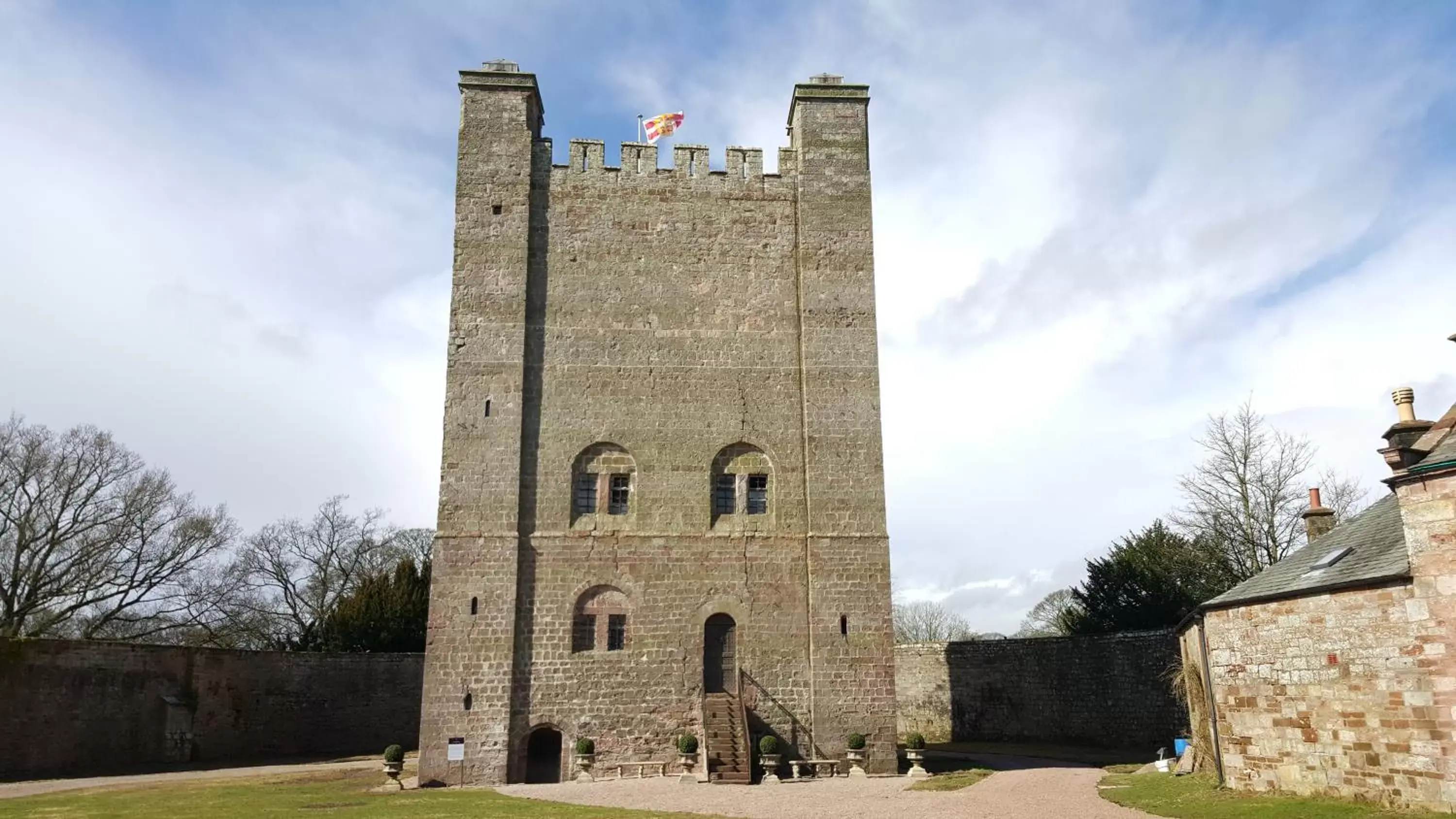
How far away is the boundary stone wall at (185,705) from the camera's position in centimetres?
2312

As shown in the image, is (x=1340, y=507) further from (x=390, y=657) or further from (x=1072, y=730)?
(x=390, y=657)

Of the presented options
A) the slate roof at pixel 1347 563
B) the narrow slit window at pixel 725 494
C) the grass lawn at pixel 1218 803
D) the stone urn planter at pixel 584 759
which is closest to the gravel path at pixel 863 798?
the grass lawn at pixel 1218 803

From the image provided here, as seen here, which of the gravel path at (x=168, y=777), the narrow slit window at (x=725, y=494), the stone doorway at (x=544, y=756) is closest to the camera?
the gravel path at (x=168, y=777)

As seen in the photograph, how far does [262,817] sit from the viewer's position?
1505 centimetres

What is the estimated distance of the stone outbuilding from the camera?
12.1m

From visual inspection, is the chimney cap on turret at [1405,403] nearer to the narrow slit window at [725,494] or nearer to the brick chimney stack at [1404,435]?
the brick chimney stack at [1404,435]

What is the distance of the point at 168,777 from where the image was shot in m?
22.4

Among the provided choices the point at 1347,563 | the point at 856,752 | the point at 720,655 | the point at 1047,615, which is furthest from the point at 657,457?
the point at 1047,615

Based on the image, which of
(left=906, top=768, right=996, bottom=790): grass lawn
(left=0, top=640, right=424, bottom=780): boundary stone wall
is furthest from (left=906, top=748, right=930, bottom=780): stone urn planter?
(left=0, top=640, right=424, bottom=780): boundary stone wall

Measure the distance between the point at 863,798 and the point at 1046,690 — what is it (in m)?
15.4

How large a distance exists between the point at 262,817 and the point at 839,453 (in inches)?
526

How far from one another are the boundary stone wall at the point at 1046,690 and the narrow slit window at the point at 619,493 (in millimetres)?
13207

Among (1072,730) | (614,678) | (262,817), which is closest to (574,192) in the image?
(614,678)

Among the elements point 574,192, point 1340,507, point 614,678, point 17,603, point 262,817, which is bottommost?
point 262,817
